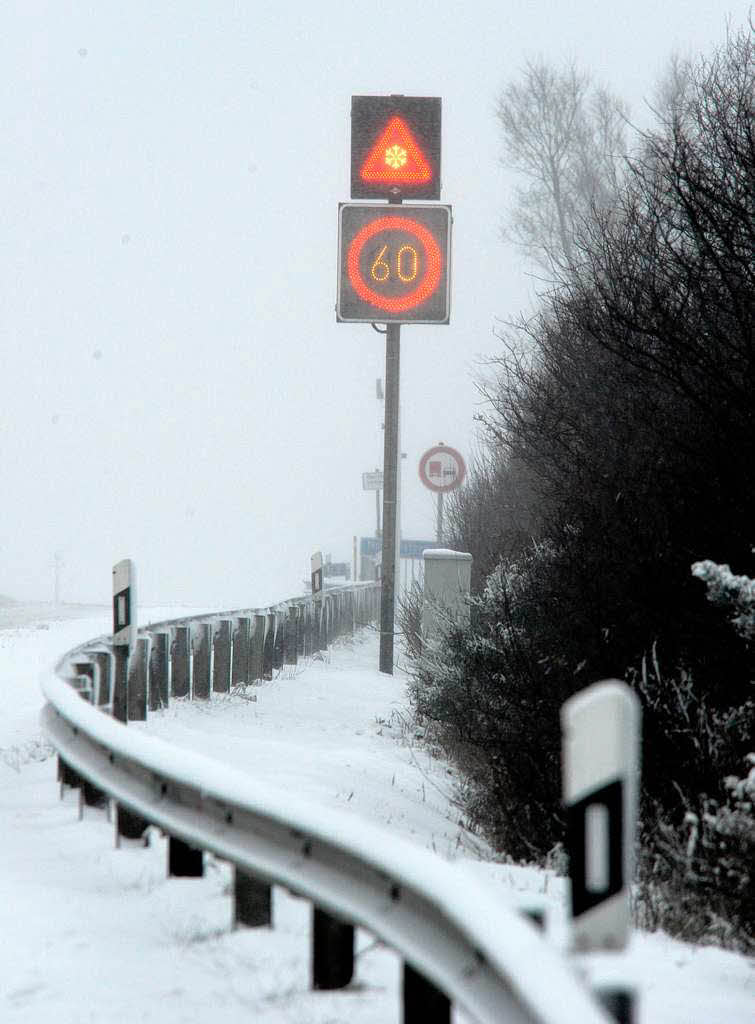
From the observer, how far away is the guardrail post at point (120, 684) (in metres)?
9.48

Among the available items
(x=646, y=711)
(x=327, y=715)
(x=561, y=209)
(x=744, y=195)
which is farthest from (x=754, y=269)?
(x=561, y=209)

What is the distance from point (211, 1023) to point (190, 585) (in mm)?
136354

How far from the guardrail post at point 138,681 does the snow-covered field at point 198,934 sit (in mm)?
1120

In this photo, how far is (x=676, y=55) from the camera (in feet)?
86.1

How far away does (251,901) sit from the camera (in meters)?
4.69

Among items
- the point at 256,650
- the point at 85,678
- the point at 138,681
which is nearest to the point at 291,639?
the point at 256,650

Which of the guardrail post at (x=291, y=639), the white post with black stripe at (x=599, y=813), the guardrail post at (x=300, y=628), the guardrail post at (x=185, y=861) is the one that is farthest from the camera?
the guardrail post at (x=300, y=628)

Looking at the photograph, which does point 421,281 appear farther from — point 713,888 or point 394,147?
point 713,888

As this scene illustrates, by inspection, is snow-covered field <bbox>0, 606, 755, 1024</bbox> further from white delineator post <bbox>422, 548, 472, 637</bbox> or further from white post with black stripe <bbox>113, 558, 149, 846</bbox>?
white delineator post <bbox>422, 548, 472, 637</bbox>

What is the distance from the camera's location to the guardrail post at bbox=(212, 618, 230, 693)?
1466 centimetres

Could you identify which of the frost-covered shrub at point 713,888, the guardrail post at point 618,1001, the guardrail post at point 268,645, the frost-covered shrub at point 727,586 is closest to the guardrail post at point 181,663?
the guardrail post at point 268,645

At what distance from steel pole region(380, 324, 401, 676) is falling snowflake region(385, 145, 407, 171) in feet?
5.90

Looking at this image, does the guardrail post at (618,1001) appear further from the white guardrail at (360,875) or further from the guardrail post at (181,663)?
the guardrail post at (181,663)

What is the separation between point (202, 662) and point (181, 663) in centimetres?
51
